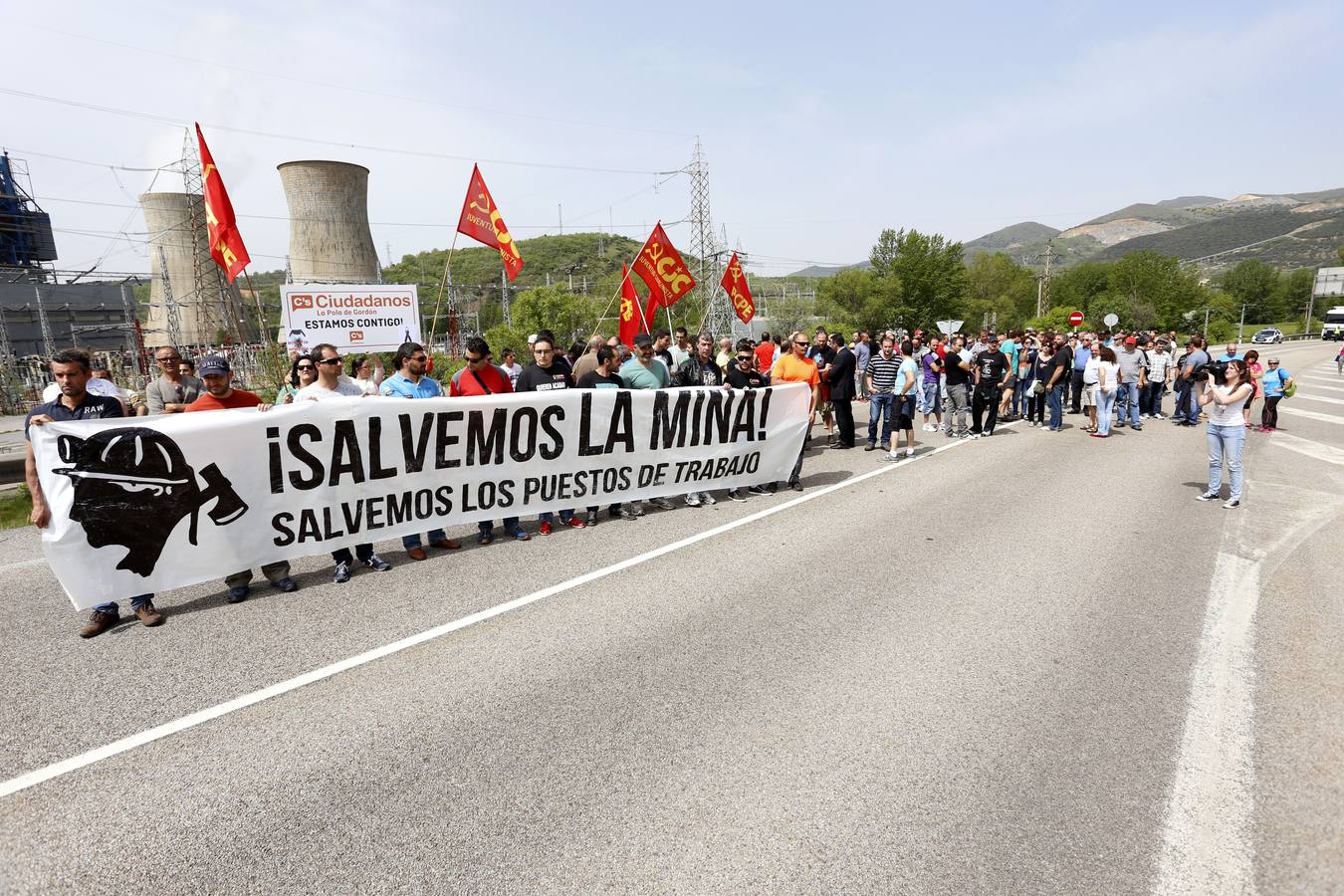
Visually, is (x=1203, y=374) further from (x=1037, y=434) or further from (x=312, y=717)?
(x=312, y=717)

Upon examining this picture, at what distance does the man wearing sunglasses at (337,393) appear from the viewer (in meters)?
5.71

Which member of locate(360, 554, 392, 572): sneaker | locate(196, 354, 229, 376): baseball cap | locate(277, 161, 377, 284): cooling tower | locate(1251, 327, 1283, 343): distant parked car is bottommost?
locate(1251, 327, 1283, 343): distant parked car

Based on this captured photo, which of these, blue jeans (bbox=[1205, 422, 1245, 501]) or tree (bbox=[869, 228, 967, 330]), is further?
tree (bbox=[869, 228, 967, 330])

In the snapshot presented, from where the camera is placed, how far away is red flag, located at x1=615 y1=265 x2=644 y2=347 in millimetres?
14542

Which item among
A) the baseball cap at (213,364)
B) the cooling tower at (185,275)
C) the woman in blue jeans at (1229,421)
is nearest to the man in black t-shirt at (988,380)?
the woman in blue jeans at (1229,421)

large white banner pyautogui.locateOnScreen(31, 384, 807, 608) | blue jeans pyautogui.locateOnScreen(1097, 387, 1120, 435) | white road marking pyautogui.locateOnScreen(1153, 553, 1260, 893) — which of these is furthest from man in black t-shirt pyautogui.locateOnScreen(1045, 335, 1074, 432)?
white road marking pyautogui.locateOnScreen(1153, 553, 1260, 893)

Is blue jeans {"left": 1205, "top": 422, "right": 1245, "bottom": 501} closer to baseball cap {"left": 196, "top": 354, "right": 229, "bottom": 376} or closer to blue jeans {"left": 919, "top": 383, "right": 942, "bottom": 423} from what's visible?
blue jeans {"left": 919, "top": 383, "right": 942, "bottom": 423}

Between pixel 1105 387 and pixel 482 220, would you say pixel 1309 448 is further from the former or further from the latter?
pixel 482 220

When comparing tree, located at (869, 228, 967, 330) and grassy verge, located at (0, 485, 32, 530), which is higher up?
tree, located at (869, 228, 967, 330)

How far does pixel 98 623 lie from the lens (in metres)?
4.71

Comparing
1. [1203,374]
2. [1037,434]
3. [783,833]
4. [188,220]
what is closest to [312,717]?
[783,833]

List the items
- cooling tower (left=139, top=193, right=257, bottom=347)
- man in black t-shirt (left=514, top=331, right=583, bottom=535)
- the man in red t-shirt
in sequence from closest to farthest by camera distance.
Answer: the man in red t-shirt
man in black t-shirt (left=514, top=331, right=583, bottom=535)
cooling tower (left=139, top=193, right=257, bottom=347)

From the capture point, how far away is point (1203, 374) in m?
7.71

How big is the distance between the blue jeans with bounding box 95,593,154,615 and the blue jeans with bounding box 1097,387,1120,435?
44.3 feet
